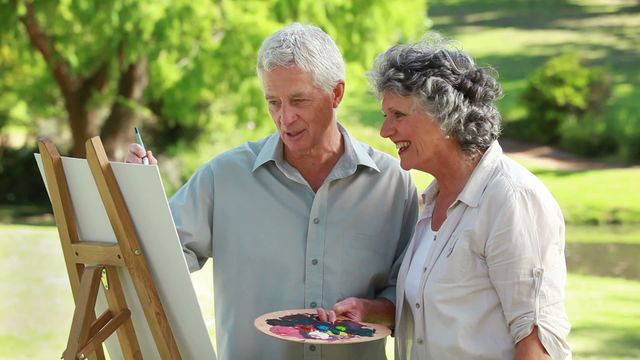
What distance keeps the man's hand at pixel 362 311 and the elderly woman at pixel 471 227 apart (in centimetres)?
15

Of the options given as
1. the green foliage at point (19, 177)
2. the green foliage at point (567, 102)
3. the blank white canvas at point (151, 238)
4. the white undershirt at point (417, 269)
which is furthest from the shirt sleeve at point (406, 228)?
the green foliage at point (567, 102)

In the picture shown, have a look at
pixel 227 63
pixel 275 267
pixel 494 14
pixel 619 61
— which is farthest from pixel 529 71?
pixel 275 267

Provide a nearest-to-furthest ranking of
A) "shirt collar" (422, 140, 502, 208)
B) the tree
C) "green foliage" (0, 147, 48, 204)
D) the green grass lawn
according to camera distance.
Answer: "shirt collar" (422, 140, 502, 208), the green grass lawn, the tree, "green foliage" (0, 147, 48, 204)

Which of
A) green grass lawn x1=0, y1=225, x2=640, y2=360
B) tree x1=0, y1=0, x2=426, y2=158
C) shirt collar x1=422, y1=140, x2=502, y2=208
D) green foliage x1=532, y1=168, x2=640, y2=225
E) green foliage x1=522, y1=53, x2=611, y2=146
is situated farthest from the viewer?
green foliage x1=522, y1=53, x2=611, y2=146

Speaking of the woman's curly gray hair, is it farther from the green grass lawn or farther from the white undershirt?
the green grass lawn

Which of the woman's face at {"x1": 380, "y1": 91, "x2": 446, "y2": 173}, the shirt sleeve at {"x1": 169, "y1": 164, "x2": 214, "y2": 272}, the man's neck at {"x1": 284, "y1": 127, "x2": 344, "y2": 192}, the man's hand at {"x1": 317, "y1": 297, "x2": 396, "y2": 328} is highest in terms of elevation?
the woman's face at {"x1": 380, "y1": 91, "x2": 446, "y2": 173}

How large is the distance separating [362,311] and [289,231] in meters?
0.29

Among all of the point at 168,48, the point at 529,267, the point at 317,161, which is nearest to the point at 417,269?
the point at 529,267

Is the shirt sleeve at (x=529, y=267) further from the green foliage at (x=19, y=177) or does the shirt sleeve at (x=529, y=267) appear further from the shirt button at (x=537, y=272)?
the green foliage at (x=19, y=177)

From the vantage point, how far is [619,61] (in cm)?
2205

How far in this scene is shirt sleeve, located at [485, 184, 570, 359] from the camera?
7.66 ft

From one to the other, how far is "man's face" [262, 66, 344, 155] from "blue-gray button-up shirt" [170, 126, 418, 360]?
11 cm

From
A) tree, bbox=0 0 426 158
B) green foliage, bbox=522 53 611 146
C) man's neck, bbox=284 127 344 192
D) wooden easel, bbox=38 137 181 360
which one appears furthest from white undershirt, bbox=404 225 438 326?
green foliage, bbox=522 53 611 146

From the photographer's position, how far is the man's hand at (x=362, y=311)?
2574 millimetres
